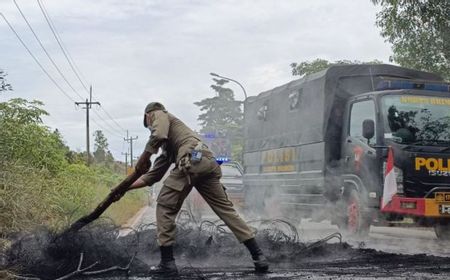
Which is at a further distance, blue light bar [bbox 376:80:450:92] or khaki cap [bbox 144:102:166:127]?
blue light bar [bbox 376:80:450:92]

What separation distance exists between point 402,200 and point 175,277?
177 inches

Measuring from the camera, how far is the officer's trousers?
588 cm

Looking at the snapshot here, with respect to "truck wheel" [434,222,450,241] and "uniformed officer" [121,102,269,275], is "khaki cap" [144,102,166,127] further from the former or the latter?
"truck wheel" [434,222,450,241]

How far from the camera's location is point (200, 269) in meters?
5.87

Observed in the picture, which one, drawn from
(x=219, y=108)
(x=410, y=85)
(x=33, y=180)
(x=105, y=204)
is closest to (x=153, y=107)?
(x=105, y=204)

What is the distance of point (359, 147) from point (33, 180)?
5032 millimetres

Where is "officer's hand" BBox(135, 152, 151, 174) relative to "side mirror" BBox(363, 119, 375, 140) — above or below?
below

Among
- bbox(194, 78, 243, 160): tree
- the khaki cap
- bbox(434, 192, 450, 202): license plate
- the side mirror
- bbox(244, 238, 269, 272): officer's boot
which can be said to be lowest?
bbox(244, 238, 269, 272): officer's boot

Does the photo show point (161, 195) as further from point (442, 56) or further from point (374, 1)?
point (442, 56)

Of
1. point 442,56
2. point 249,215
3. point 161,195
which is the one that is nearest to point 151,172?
point 161,195

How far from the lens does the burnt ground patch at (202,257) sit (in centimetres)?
550

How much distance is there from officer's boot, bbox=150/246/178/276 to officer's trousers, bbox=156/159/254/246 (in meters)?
0.06

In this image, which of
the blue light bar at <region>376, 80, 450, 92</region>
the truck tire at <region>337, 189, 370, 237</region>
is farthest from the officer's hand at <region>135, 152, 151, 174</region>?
the blue light bar at <region>376, 80, 450, 92</region>

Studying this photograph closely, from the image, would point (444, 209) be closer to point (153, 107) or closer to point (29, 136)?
point (153, 107)
